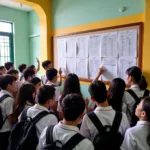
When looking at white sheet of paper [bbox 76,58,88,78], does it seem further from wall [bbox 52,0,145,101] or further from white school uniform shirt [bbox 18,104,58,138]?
white school uniform shirt [bbox 18,104,58,138]

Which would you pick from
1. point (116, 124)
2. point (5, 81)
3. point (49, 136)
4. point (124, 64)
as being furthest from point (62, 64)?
point (49, 136)

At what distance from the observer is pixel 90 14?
2811mm

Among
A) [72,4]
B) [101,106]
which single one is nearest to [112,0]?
[72,4]

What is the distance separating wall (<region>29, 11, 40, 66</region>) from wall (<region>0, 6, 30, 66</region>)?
13cm

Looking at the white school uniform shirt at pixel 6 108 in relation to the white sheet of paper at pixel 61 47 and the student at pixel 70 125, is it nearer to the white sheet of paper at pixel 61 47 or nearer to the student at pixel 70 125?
the student at pixel 70 125

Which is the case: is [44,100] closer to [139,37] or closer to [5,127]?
[5,127]

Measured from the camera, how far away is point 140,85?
1.82 metres

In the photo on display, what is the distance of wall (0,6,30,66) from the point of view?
15.1 feet

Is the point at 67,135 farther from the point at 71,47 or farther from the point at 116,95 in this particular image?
the point at 71,47

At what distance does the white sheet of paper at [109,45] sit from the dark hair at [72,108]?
1.57m

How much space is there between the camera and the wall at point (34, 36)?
4.58m

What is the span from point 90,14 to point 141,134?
2.23 m

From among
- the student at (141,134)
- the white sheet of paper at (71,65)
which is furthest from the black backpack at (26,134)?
the white sheet of paper at (71,65)

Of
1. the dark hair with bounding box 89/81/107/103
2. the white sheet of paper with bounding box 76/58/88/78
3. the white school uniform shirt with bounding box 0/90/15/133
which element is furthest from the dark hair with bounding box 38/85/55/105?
the white sheet of paper with bounding box 76/58/88/78
